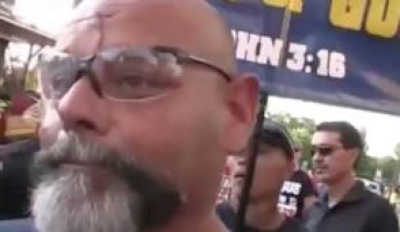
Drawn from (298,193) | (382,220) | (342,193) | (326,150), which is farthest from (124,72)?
(298,193)

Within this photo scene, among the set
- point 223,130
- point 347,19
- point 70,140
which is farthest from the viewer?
point 347,19

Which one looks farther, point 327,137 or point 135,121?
point 327,137

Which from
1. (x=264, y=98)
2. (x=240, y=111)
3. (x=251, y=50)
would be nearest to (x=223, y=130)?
(x=240, y=111)

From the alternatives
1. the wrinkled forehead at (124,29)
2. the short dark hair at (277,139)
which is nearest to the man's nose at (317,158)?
the short dark hair at (277,139)

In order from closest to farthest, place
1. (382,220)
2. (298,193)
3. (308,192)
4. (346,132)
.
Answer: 1. (382,220)
2. (346,132)
3. (298,193)
4. (308,192)

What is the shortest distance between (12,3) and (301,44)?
2.32 meters

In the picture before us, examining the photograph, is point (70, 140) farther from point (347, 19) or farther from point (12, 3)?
point (12, 3)

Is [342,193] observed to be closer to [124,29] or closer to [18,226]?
[18,226]

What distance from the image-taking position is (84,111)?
1.11 m

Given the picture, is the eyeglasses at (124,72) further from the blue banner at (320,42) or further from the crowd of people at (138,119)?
the blue banner at (320,42)

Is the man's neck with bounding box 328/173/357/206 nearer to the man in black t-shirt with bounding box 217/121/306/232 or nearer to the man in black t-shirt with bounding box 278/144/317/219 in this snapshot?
the man in black t-shirt with bounding box 278/144/317/219

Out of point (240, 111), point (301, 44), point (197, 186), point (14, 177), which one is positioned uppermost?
point (301, 44)

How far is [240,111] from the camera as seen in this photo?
1288mm

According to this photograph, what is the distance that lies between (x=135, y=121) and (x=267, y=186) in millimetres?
1334
